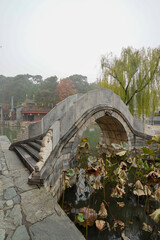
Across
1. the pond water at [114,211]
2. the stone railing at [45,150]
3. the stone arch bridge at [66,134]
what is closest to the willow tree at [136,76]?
the stone arch bridge at [66,134]

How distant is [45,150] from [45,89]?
27196 millimetres

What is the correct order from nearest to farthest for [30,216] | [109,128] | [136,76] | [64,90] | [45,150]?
[30,216], [45,150], [109,128], [136,76], [64,90]

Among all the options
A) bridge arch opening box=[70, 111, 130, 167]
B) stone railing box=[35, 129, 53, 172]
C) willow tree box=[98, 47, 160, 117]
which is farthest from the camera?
willow tree box=[98, 47, 160, 117]

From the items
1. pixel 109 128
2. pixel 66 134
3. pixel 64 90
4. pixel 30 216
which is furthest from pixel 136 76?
pixel 64 90

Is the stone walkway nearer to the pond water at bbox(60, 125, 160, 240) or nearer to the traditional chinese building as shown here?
the pond water at bbox(60, 125, 160, 240)

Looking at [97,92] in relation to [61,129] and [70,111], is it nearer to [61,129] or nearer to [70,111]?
[70,111]

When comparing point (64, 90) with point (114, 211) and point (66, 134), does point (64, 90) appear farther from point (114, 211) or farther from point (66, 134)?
point (114, 211)

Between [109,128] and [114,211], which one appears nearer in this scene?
[114,211]

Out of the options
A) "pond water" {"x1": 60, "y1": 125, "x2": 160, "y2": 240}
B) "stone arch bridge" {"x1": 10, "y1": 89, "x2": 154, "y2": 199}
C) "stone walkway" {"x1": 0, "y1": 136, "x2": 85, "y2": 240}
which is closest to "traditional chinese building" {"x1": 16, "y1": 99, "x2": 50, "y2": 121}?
"stone arch bridge" {"x1": 10, "y1": 89, "x2": 154, "y2": 199}

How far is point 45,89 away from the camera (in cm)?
2756

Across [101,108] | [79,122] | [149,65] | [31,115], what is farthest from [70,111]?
[31,115]

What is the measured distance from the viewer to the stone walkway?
54.9 inches

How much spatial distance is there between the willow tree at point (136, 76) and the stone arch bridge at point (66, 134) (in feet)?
10.6

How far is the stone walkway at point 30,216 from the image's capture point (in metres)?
1.39
